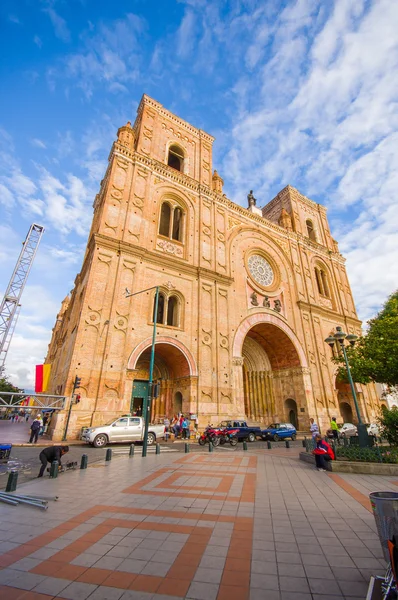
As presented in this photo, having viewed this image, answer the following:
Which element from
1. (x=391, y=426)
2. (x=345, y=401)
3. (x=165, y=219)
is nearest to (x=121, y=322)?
(x=165, y=219)

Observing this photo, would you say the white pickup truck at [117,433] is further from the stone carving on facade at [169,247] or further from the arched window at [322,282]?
the arched window at [322,282]

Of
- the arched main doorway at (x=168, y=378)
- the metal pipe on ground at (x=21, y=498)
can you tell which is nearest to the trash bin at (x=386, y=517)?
the metal pipe on ground at (x=21, y=498)

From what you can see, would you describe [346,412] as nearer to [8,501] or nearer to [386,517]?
[386,517]

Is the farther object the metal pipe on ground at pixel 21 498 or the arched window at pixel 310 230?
the arched window at pixel 310 230

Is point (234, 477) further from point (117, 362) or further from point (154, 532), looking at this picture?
point (117, 362)

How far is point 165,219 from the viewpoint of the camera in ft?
82.1

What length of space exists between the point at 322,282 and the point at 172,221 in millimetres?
20773

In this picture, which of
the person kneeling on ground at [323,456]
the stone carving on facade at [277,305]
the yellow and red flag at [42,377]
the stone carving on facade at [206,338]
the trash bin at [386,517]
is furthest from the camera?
the stone carving on facade at [277,305]

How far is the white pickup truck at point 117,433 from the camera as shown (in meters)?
13.5

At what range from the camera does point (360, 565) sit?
327cm

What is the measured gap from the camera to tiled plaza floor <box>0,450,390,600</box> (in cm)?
291

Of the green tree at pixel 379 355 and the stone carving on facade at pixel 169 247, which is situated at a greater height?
the stone carving on facade at pixel 169 247

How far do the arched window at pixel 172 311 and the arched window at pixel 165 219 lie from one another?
635cm

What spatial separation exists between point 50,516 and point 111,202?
64.2ft
